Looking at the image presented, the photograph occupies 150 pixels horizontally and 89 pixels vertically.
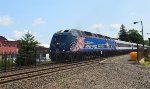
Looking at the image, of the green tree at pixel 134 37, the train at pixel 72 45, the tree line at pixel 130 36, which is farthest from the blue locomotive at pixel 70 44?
the green tree at pixel 134 37

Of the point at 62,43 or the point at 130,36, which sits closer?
the point at 62,43

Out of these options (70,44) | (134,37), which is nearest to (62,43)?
(70,44)

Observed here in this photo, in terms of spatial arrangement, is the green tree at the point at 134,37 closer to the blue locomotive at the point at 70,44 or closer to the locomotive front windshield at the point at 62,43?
the blue locomotive at the point at 70,44

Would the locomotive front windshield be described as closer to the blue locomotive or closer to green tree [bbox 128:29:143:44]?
the blue locomotive

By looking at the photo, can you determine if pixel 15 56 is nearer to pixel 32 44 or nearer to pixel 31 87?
pixel 32 44

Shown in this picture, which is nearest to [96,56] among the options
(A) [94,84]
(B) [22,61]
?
(B) [22,61]

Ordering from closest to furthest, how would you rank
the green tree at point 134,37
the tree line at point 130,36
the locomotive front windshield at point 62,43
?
the locomotive front windshield at point 62,43 < the tree line at point 130,36 < the green tree at point 134,37

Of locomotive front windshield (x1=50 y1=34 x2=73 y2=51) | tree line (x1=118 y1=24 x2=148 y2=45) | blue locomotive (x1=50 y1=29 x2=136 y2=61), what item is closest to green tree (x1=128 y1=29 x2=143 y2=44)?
tree line (x1=118 y1=24 x2=148 y2=45)

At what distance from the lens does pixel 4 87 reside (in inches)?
588

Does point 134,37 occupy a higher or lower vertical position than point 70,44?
higher

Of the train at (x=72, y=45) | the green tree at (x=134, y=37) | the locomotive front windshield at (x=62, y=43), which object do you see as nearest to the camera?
the train at (x=72, y=45)

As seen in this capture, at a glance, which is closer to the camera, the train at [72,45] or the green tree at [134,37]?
the train at [72,45]

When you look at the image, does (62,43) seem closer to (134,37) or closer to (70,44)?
(70,44)

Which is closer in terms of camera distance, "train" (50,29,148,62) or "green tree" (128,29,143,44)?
"train" (50,29,148,62)
